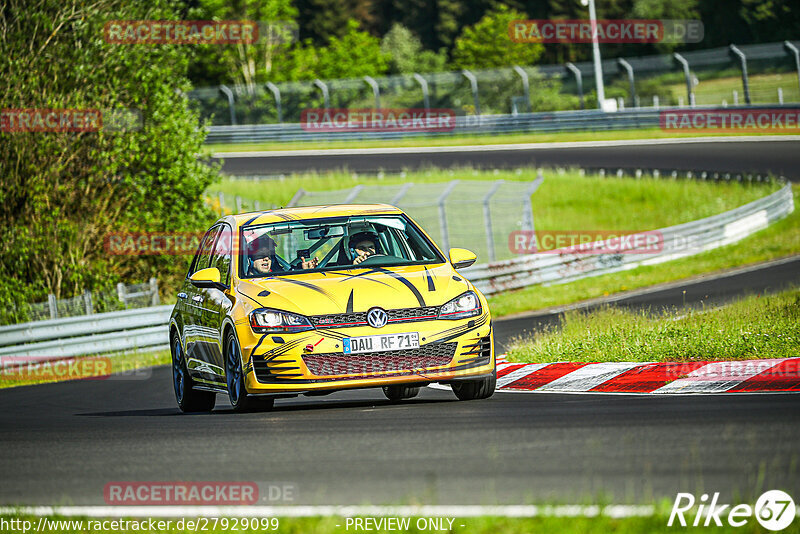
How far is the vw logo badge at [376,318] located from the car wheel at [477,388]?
3.48 ft

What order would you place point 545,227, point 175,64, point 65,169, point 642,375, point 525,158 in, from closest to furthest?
point 642,375
point 65,169
point 175,64
point 545,227
point 525,158

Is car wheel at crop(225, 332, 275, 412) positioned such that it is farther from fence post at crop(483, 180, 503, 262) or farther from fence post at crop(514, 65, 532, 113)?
fence post at crop(514, 65, 532, 113)

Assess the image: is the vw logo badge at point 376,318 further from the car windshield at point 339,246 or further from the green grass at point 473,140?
the green grass at point 473,140

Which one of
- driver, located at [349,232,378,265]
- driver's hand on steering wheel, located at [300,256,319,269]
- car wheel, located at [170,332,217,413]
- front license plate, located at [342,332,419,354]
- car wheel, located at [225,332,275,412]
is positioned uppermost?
driver, located at [349,232,378,265]

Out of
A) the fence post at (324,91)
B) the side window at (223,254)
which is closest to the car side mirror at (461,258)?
the side window at (223,254)

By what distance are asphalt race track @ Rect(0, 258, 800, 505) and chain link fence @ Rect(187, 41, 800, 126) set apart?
35503mm

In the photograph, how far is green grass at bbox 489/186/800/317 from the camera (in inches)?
950

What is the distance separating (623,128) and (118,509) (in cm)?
4220

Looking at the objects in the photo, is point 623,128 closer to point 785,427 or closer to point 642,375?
point 642,375

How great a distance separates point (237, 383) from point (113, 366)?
10.7 metres

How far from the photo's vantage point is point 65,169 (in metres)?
27.5

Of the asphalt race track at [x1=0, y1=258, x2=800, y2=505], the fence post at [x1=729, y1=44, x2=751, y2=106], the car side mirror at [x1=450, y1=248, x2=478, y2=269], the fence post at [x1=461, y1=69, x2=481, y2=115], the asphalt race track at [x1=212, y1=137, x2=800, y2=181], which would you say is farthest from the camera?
the fence post at [x1=461, y1=69, x2=481, y2=115]

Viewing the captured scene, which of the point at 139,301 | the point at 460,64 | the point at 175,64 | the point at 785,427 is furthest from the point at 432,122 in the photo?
the point at 785,427

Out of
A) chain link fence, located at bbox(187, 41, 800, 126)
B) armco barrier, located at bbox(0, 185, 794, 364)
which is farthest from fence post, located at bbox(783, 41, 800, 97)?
armco barrier, located at bbox(0, 185, 794, 364)
